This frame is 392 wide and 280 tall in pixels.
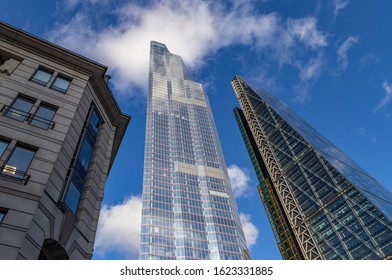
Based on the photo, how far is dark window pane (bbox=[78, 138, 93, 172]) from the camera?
1945cm

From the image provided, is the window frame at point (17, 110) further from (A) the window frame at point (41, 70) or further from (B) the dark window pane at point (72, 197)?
(B) the dark window pane at point (72, 197)

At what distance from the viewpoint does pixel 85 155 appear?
66.1 feet

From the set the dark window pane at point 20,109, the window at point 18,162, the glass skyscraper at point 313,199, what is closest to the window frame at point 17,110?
the dark window pane at point 20,109

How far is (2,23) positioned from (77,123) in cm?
885

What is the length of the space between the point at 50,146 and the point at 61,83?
632 centimetres

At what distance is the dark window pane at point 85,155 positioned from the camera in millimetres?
19452

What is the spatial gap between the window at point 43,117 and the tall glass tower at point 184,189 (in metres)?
94.9

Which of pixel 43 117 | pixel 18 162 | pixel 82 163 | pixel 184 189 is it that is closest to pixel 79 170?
pixel 82 163

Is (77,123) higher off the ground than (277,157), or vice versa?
(277,157)

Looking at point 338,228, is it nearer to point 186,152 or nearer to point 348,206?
point 348,206

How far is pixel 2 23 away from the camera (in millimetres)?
20906

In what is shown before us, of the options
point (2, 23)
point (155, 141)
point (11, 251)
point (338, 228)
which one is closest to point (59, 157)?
point (11, 251)
